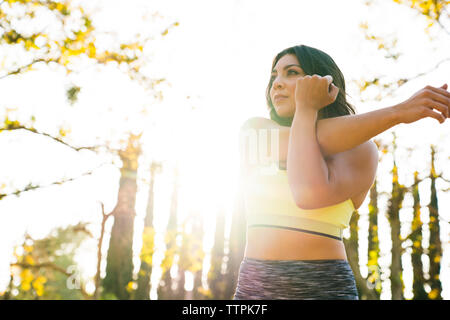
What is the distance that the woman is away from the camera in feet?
4.99

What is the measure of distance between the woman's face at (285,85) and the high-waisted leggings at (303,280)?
0.65 m

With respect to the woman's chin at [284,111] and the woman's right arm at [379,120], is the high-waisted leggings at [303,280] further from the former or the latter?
the woman's chin at [284,111]

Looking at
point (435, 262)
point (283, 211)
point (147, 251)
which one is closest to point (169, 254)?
point (147, 251)

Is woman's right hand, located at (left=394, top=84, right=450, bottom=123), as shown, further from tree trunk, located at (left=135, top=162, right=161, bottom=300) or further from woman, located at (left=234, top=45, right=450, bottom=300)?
tree trunk, located at (left=135, top=162, right=161, bottom=300)

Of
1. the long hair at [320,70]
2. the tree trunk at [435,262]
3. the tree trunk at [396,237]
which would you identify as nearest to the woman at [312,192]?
the long hair at [320,70]

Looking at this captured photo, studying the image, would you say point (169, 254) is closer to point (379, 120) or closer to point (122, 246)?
point (122, 246)

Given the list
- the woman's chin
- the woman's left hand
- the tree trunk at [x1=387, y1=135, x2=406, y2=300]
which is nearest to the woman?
the woman's left hand

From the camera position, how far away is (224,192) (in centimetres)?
1977

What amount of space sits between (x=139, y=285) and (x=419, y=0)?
63.6 ft

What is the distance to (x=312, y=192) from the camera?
1507 millimetres

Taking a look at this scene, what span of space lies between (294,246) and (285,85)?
70 cm

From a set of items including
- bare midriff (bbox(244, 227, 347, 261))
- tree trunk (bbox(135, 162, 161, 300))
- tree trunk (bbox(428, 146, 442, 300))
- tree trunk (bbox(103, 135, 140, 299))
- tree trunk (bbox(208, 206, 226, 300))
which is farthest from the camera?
tree trunk (bbox(103, 135, 140, 299))
